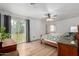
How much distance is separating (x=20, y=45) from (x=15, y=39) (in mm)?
132

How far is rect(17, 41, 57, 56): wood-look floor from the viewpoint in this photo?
4.55 ft

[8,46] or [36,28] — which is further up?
[36,28]

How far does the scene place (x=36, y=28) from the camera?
4.95 ft

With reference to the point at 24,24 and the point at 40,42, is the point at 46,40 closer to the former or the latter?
the point at 40,42

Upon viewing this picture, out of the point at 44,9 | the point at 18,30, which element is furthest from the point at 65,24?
the point at 18,30

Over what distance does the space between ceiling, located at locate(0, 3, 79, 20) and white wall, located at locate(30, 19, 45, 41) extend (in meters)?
0.14

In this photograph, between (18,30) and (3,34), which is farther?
(18,30)

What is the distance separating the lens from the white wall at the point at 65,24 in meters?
1.31

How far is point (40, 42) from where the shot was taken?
4.91 feet

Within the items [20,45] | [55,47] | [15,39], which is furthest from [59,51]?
[15,39]

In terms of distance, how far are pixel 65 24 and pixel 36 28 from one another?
1.68 ft

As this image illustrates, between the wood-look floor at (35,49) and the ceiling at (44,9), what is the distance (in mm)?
516

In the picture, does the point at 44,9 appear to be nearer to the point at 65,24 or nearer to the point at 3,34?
the point at 65,24

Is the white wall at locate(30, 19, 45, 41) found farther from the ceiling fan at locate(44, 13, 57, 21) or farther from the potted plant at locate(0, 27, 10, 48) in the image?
the potted plant at locate(0, 27, 10, 48)
